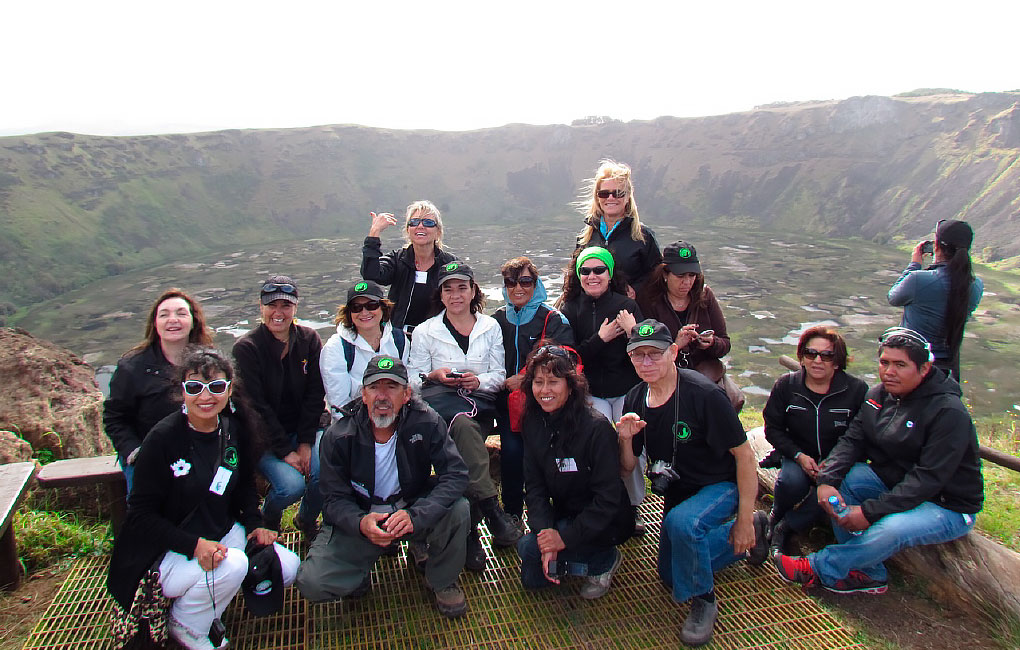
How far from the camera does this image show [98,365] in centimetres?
2859

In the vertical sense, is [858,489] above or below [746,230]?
above

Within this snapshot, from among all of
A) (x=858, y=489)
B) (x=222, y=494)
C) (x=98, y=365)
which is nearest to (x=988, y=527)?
(x=858, y=489)

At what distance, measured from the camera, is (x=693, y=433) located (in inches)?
162

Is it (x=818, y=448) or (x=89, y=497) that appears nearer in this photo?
(x=818, y=448)

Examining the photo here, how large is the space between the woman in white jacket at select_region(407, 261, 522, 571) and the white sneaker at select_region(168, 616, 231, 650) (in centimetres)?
183

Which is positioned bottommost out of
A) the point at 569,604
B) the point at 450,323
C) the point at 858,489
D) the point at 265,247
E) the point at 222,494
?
the point at 265,247

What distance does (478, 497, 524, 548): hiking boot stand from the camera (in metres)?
4.75

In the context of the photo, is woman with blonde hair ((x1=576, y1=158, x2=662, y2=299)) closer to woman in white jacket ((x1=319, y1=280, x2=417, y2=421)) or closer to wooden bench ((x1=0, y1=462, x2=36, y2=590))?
woman in white jacket ((x1=319, y1=280, x2=417, y2=421))

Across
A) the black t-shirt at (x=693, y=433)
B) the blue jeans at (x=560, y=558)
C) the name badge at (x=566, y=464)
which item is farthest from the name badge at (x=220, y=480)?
the black t-shirt at (x=693, y=433)

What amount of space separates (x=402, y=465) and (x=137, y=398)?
1.97 meters

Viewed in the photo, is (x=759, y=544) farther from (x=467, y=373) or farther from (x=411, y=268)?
(x=411, y=268)

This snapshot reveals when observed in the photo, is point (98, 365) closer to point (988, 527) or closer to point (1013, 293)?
point (988, 527)

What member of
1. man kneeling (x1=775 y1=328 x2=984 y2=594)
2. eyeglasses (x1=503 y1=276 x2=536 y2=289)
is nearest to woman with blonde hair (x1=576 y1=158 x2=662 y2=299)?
eyeglasses (x1=503 y1=276 x2=536 y2=289)

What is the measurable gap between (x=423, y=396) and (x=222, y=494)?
5.26ft
